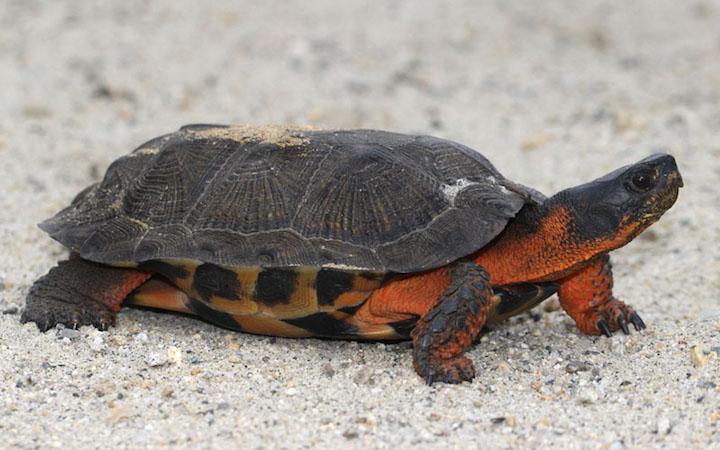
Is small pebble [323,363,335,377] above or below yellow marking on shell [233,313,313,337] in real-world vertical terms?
below

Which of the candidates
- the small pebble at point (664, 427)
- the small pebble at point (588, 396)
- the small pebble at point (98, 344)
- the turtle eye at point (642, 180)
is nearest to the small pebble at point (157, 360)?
the small pebble at point (98, 344)

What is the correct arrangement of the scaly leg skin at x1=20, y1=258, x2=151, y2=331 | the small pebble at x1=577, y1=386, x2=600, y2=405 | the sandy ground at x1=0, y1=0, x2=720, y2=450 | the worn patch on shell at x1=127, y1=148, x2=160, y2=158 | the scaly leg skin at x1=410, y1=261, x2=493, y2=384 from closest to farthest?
the sandy ground at x1=0, y1=0, x2=720, y2=450 → the small pebble at x1=577, y1=386, x2=600, y2=405 → the scaly leg skin at x1=410, y1=261, x2=493, y2=384 → the scaly leg skin at x1=20, y1=258, x2=151, y2=331 → the worn patch on shell at x1=127, y1=148, x2=160, y2=158

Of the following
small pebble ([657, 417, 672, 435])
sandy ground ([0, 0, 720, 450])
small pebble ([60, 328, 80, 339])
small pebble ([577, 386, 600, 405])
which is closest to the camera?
small pebble ([657, 417, 672, 435])

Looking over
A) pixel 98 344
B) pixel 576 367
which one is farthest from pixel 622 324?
pixel 98 344

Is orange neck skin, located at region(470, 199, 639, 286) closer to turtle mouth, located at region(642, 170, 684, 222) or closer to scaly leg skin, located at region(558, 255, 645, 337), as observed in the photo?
turtle mouth, located at region(642, 170, 684, 222)

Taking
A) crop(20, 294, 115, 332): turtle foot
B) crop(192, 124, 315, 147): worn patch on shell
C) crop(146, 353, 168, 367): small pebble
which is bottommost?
crop(146, 353, 168, 367): small pebble

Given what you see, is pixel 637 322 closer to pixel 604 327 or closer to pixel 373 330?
pixel 604 327

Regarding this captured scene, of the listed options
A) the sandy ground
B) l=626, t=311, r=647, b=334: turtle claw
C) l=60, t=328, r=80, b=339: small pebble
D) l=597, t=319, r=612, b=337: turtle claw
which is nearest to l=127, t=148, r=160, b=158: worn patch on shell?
the sandy ground
